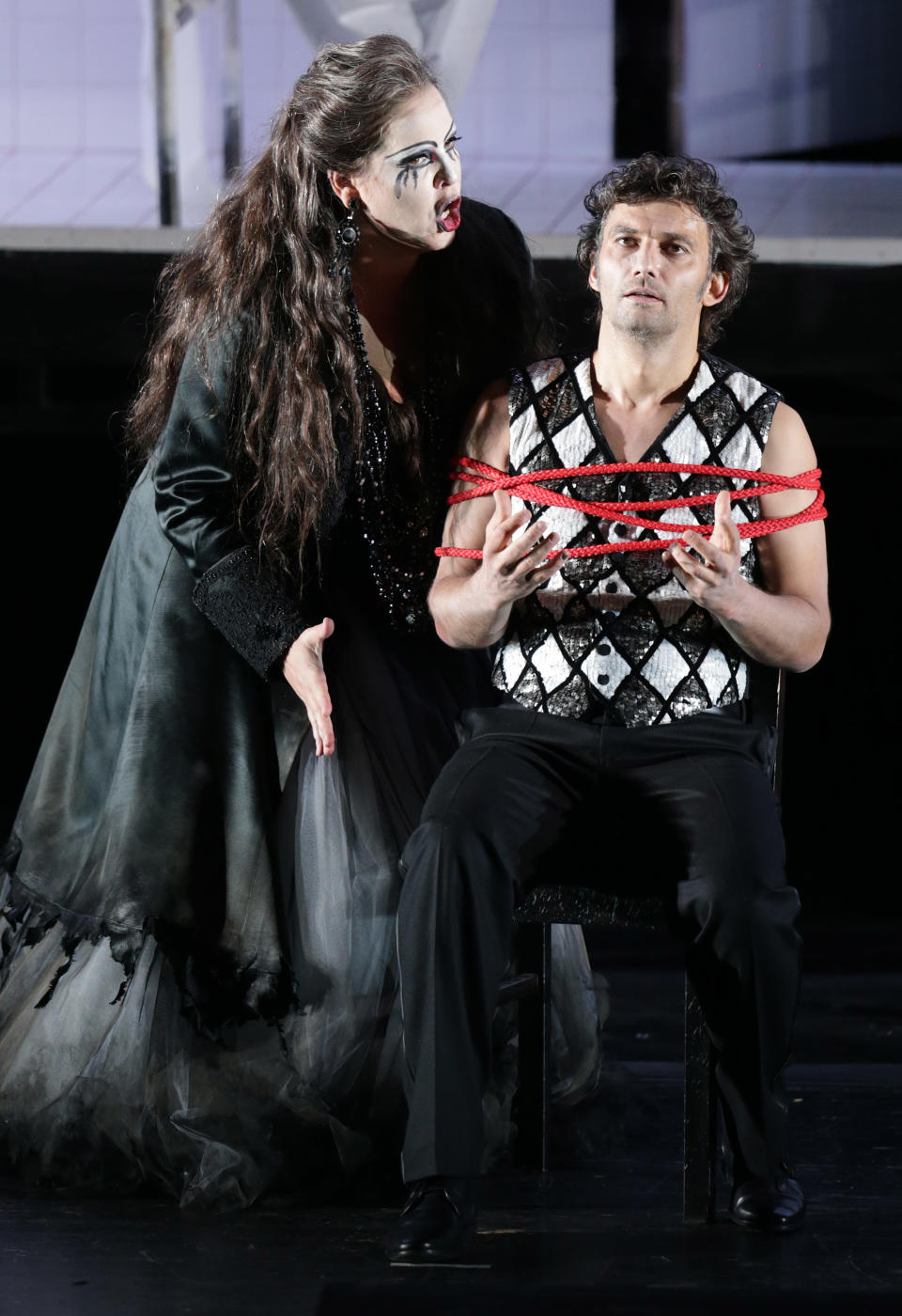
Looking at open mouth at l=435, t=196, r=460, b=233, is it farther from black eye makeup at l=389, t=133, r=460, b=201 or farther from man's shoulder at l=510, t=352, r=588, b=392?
man's shoulder at l=510, t=352, r=588, b=392

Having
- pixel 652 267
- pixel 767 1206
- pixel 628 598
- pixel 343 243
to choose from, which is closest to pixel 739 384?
pixel 652 267

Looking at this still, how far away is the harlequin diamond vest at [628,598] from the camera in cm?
223

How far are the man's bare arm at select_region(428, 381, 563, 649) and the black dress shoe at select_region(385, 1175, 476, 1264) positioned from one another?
0.68 metres

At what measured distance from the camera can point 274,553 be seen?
2.35 meters

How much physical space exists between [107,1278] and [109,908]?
0.52 metres

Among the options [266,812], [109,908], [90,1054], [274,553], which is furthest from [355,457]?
[90,1054]

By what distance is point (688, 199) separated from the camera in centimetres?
231

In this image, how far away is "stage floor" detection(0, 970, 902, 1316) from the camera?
1.83m

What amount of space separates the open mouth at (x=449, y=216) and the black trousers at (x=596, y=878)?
0.68m

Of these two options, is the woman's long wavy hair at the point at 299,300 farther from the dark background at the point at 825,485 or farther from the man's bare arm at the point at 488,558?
the dark background at the point at 825,485

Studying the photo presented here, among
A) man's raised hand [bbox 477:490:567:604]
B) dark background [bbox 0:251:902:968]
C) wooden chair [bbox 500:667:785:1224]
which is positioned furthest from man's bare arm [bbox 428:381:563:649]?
dark background [bbox 0:251:902:968]

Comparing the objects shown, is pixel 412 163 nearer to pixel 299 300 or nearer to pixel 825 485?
pixel 299 300

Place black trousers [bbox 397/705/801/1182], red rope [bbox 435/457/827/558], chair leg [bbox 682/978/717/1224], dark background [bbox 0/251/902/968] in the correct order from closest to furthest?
black trousers [bbox 397/705/801/1182]
chair leg [bbox 682/978/717/1224]
red rope [bbox 435/457/827/558]
dark background [bbox 0/251/902/968]

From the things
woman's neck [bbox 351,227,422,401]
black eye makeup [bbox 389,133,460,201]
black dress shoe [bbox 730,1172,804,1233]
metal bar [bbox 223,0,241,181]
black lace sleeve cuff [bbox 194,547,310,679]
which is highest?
metal bar [bbox 223,0,241,181]
